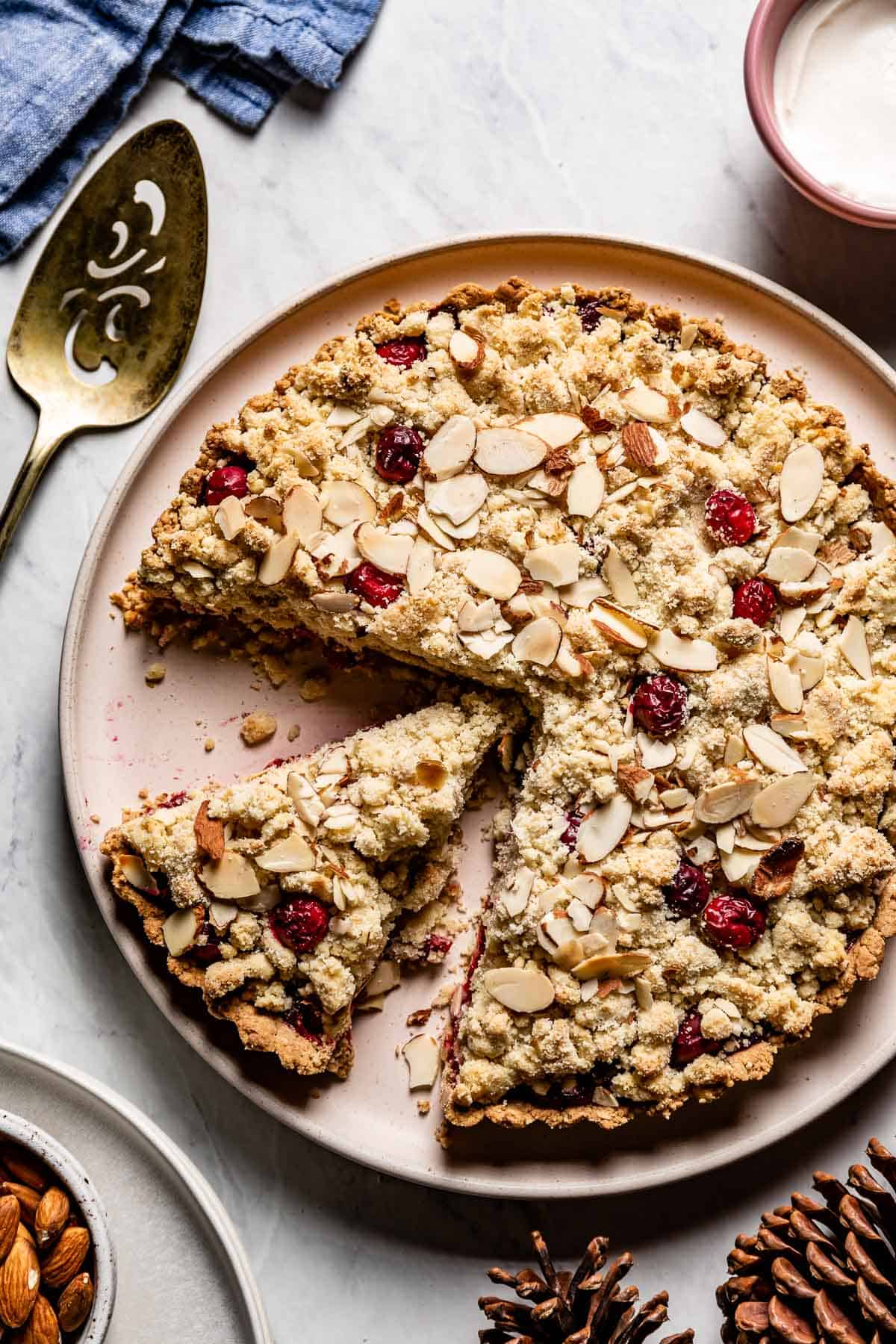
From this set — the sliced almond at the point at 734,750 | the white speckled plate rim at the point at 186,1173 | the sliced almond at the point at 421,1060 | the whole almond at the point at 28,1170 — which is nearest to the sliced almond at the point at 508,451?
the sliced almond at the point at 734,750

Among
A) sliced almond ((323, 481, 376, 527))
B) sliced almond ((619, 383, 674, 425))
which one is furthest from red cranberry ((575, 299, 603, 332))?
sliced almond ((323, 481, 376, 527))

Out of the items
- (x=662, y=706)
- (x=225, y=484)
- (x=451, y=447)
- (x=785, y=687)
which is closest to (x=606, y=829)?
(x=662, y=706)

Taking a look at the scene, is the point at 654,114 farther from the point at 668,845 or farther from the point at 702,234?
the point at 668,845

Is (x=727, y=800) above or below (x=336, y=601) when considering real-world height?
above

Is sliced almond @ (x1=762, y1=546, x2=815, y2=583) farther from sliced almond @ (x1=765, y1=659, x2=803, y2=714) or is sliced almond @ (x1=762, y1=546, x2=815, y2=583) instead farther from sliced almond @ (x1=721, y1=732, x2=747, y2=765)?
sliced almond @ (x1=721, y1=732, x2=747, y2=765)

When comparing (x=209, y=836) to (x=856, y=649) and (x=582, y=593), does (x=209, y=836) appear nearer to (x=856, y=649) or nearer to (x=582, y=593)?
(x=582, y=593)

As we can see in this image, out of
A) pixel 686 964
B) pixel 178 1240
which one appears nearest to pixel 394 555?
pixel 686 964

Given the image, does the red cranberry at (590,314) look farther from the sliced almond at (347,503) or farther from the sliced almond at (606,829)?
the sliced almond at (606,829)
